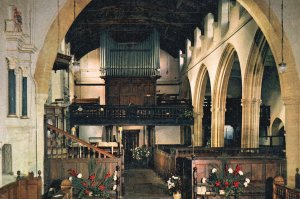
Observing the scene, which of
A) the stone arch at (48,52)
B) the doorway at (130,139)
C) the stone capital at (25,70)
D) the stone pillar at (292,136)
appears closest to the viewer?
the stone capital at (25,70)

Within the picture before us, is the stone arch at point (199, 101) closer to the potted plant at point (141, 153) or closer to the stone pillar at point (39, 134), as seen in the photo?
the potted plant at point (141, 153)

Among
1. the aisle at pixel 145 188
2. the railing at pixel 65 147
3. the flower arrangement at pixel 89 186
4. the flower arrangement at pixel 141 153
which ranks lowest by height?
the aisle at pixel 145 188

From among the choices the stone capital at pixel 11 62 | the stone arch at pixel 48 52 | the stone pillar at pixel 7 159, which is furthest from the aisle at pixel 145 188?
the stone capital at pixel 11 62

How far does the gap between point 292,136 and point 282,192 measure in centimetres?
211

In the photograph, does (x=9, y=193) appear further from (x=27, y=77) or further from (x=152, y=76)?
(x=152, y=76)

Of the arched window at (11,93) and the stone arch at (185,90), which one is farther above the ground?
the stone arch at (185,90)

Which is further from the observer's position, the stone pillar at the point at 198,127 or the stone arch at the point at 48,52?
the stone pillar at the point at 198,127

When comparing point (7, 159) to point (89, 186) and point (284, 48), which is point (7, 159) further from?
point (284, 48)

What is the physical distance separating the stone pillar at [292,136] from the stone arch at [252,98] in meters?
4.67

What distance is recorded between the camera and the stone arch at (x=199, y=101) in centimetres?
2294

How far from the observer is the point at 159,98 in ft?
84.4

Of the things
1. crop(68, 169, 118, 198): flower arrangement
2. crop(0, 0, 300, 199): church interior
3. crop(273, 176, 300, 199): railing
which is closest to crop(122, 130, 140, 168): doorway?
crop(0, 0, 300, 199): church interior

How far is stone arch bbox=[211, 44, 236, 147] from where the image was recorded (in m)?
18.7

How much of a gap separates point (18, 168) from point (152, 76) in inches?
661
